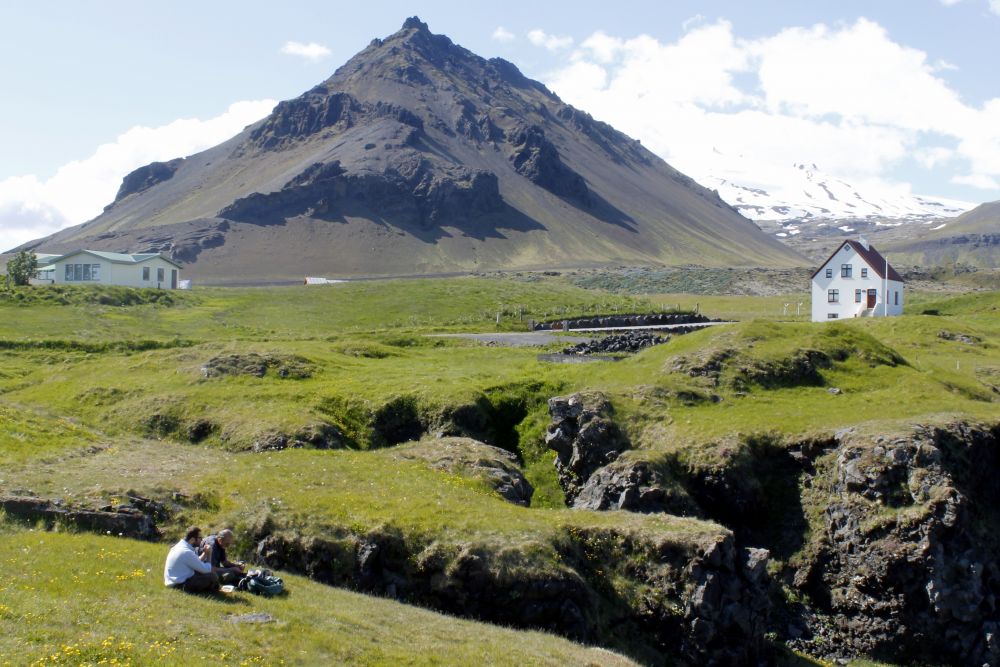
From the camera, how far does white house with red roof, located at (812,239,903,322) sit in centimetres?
9656

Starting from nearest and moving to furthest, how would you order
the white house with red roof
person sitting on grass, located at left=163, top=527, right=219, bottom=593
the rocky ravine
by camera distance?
person sitting on grass, located at left=163, top=527, right=219, bottom=593 → the rocky ravine → the white house with red roof

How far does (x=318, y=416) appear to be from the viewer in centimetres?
4491

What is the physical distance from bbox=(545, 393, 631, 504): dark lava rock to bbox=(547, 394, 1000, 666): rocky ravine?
110 mm

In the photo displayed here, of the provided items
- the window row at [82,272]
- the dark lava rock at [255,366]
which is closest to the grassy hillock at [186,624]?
the dark lava rock at [255,366]

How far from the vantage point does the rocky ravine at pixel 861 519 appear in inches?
1275

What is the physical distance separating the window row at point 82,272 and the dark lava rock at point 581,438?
11521 centimetres

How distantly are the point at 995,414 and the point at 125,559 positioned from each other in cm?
3774

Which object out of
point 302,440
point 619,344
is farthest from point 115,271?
point 302,440

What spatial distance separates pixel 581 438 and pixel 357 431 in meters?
12.6

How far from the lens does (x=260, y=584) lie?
911 inches

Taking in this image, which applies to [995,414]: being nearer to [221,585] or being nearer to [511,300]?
[221,585]

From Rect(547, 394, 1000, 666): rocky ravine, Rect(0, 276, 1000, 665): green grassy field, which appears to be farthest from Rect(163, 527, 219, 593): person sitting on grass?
Rect(547, 394, 1000, 666): rocky ravine

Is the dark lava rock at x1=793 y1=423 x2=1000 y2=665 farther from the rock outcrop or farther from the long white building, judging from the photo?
the long white building

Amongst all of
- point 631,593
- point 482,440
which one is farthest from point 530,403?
point 631,593
